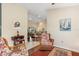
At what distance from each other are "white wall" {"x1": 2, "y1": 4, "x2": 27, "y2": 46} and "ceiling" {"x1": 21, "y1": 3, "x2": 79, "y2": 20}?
0.36 ft

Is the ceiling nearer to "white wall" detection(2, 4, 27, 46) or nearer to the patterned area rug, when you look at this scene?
"white wall" detection(2, 4, 27, 46)

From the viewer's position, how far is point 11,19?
215 cm

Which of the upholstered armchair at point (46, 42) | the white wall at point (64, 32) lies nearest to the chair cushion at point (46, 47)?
the upholstered armchair at point (46, 42)

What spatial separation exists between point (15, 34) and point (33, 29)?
1.11 ft

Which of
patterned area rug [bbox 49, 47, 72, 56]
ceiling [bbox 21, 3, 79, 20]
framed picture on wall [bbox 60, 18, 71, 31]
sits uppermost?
ceiling [bbox 21, 3, 79, 20]

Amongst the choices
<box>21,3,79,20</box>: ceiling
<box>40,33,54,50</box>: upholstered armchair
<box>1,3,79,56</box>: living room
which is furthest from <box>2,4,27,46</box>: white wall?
<box>40,33,54,50</box>: upholstered armchair

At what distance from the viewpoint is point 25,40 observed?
7.27ft

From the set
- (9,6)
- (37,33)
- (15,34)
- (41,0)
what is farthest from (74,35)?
(9,6)

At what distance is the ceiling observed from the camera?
2186 millimetres

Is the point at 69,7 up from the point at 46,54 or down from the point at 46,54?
up

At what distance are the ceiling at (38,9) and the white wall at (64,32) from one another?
0.08 metres

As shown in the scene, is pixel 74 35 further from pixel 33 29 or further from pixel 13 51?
pixel 13 51

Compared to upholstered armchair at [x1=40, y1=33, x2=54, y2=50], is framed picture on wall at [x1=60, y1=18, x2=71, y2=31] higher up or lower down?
higher up

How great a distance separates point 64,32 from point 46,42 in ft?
1.26
